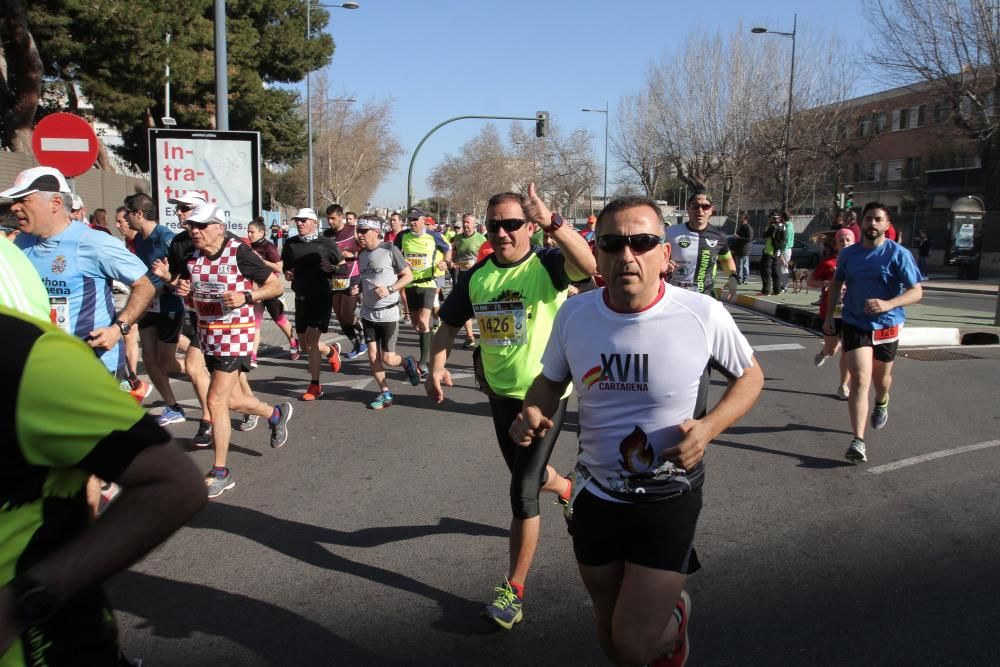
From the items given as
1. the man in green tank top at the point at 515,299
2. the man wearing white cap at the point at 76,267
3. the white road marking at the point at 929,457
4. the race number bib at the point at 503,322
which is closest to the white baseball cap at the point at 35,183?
the man wearing white cap at the point at 76,267

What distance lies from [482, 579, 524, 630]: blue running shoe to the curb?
959cm

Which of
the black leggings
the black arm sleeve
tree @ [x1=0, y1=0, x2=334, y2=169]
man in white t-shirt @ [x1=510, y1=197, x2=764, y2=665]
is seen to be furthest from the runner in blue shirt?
tree @ [x1=0, y1=0, x2=334, y2=169]

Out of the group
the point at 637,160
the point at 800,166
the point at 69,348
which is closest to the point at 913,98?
the point at 800,166

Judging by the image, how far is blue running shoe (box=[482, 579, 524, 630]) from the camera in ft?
11.4

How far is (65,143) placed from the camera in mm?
8195

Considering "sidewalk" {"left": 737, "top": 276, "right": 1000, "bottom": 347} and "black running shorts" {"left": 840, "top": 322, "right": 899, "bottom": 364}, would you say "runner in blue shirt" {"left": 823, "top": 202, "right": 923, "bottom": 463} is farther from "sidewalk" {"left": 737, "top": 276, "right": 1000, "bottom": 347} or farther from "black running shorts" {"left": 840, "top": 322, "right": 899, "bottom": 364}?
"sidewalk" {"left": 737, "top": 276, "right": 1000, "bottom": 347}

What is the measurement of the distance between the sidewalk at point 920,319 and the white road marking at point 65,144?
1151cm

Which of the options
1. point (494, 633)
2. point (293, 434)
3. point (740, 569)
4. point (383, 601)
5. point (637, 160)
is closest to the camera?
point (494, 633)

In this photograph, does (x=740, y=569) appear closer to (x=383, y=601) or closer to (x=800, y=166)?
(x=383, y=601)

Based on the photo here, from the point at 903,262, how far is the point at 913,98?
46.4 meters

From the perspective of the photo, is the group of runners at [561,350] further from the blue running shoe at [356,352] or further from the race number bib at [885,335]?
the blue running shoe at [356,352]

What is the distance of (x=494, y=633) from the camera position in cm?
346

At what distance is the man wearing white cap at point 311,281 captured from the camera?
8.43 meters

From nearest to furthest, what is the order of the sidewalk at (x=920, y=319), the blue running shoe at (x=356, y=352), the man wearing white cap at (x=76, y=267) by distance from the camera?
1. the man wearing white cap at (x=76, y=267)
2. the blue running shoe at (x=356, y=352)
3. the sidewalk at (x=920, y=319)
